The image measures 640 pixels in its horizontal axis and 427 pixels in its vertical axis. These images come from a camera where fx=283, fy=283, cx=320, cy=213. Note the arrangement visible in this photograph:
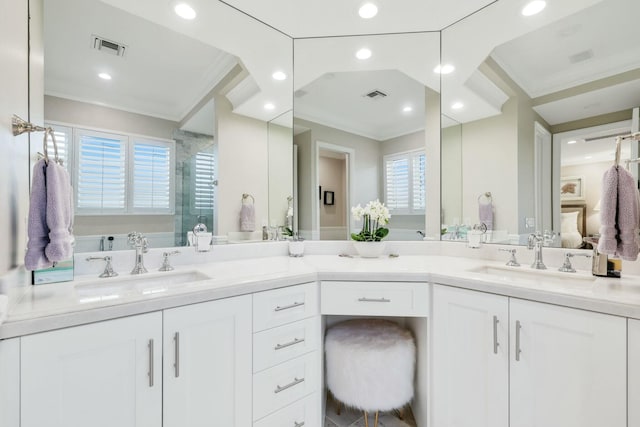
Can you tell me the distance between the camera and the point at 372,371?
148cm

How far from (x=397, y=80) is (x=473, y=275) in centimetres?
144

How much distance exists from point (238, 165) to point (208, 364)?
1235mm

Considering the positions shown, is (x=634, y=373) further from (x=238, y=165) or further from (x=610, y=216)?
(x=238, y=165)

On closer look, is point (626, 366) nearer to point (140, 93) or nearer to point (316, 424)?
point (316, 424)

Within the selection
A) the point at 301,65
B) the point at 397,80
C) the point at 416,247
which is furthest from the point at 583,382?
the point at 301,65

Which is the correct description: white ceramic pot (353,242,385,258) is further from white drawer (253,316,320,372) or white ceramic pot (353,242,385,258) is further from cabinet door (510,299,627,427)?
cabinet door (510,299,627,427)

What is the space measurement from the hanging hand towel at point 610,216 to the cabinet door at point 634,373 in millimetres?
267

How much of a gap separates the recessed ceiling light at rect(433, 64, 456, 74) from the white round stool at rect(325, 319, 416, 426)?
1.78m

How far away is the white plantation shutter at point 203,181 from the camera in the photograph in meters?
1.67

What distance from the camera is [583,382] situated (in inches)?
39.5

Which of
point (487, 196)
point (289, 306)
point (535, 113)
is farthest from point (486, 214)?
point (289, 306)

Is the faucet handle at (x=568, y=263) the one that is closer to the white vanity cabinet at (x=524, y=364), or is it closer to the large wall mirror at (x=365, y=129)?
the white vanity cabinet at (x=524, y=364)

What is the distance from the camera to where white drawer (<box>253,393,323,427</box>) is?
1260mm

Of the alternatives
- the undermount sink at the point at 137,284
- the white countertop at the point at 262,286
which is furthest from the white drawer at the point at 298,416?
the undermount sink at the point at 137,284
